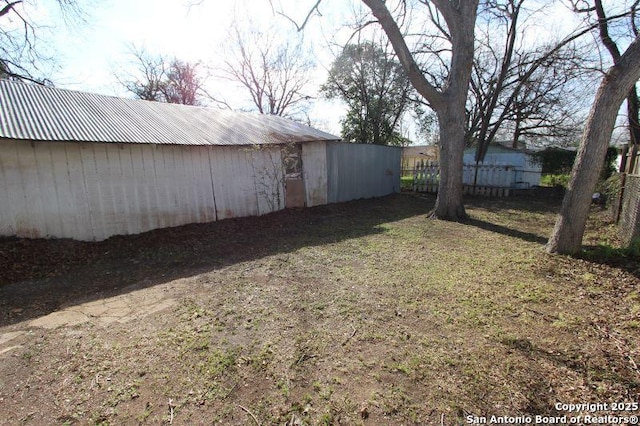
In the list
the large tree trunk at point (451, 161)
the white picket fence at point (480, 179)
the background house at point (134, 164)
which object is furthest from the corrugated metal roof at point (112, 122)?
the white picket fence at point (480, 179)

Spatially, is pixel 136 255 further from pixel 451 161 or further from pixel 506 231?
pixel 506 231

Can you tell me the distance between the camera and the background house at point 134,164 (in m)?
5.16

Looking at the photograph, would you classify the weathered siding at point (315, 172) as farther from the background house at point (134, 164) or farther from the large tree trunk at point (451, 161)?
the large tree trunk at point (451, 161)

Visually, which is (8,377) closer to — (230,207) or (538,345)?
(538,345)

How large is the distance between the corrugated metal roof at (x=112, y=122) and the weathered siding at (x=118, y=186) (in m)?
0.31

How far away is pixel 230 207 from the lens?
7.93 meters

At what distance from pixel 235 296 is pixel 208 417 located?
181 centimetres

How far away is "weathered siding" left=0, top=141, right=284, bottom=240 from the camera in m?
5.12

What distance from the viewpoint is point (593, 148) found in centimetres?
428

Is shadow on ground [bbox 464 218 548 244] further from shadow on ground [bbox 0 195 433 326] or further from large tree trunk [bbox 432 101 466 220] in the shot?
shadow on ground [bbox 0 195 433 326]

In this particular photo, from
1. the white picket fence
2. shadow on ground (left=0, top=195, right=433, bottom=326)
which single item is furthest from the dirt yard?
the white picket fence

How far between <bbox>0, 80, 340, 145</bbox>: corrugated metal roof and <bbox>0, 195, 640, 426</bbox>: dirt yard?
2045 millimetres

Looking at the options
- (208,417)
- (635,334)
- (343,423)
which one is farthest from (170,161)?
(635,334)

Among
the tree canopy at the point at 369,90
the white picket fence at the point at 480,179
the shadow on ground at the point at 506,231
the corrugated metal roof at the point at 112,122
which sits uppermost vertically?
the tree canopy at the point at 369,90
